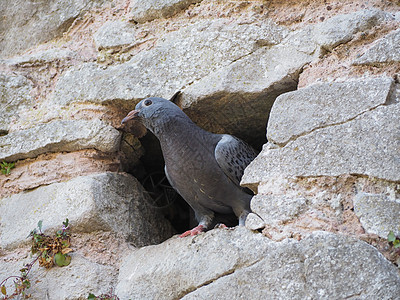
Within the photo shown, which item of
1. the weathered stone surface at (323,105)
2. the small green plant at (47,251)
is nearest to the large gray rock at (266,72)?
the weathered stone surface at (323,105)

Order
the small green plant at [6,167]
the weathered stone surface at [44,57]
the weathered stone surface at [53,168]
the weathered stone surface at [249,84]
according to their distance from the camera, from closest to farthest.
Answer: the weathered stone surface at [249,84], the weathered stone surface at [53,168], the small green plant at [6,167], the weathered stone surface at [44,57]

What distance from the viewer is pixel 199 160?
11.1ft

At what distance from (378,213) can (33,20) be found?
305 cm

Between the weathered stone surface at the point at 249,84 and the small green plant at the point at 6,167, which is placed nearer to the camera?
the weathered stone surface at the point at 249,84

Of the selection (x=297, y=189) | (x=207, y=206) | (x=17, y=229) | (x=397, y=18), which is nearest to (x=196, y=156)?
(x=207, y=206)

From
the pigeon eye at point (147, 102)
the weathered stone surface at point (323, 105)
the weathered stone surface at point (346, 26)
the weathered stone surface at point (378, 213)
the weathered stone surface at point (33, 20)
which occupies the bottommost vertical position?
the weathered stone surface at point (378, 213)

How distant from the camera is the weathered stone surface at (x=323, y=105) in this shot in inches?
104

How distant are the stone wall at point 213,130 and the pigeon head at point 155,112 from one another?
8 cm

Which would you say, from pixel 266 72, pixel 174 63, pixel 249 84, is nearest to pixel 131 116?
pixel 174 63

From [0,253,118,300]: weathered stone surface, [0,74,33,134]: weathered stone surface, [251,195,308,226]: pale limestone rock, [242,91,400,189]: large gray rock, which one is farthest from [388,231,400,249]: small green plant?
[0,74,33,134]: weathered stone surface

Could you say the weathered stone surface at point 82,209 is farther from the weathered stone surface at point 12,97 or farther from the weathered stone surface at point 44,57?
the weathered stone surface at point 44,57

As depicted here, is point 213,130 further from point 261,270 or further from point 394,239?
point 394,239

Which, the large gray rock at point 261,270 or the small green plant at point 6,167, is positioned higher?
the small green plant at point 6,167

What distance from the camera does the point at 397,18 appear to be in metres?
2.96
